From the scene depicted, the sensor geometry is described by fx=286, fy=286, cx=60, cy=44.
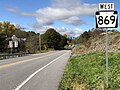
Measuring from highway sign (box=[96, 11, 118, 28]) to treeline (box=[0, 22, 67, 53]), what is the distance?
75977mm

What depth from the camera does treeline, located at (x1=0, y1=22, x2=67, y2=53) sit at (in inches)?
3962

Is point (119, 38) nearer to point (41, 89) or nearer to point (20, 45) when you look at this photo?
point (41, 89)

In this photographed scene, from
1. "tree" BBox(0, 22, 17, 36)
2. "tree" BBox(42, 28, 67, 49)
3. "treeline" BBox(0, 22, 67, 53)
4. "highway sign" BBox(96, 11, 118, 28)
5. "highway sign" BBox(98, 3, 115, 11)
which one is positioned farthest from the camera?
"tree" BBox(42, 28, 67, 49)

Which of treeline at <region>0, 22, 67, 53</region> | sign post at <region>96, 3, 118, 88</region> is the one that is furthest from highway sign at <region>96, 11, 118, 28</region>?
treeline at <region>0, 22, 67, 53</region>

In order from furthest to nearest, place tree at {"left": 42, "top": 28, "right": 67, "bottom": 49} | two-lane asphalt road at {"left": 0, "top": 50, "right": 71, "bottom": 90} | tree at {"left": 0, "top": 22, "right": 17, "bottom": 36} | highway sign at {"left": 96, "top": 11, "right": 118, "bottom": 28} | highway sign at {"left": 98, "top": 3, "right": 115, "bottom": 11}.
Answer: tree at {"left": 42, "top": 28, "right": 67, "bottom": 49}, tree at {"left": 0, "top": 22, "right": 17, "bottom": 36}, two-lane asphalt road at {"left": 0, "top": 50, "right": 71, "bottom": 90}, highway sign at {"left": 98, "top": 3, "right": 115, "bottom": 11}, highway sign at {"left": 96, "top": 11, "right": 118, "bottom": 28}

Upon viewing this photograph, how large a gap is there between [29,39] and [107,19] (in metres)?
98.6

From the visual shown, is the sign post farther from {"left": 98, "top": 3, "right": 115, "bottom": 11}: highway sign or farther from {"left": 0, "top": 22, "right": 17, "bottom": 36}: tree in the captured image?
{"left": 0, "top": 22, "right": 17, "bottom": 36}: tree

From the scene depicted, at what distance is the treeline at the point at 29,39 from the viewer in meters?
101

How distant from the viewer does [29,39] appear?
108 metres

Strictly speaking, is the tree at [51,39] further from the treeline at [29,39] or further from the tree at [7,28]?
the tree at [7,28]

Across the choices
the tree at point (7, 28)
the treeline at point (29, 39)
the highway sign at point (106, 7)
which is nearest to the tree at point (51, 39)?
the treeline at point (29, 39)

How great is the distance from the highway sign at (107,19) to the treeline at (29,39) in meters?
76.0

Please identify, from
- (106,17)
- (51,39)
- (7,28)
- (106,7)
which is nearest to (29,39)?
(7,28)

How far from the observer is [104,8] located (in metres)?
10.6
